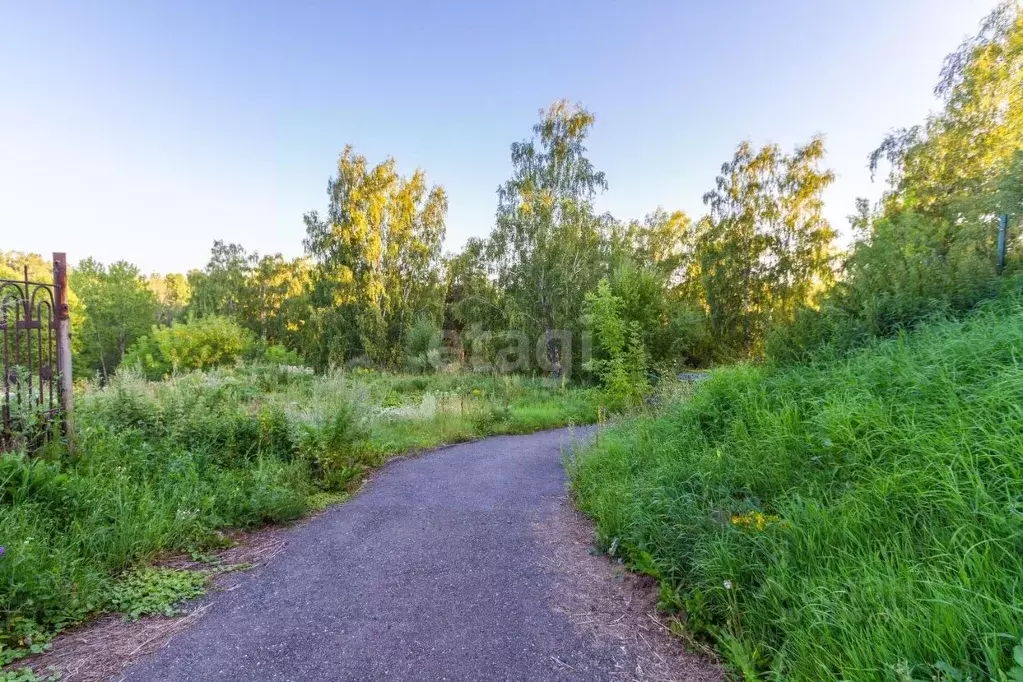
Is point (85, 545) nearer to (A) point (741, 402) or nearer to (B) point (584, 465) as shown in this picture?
(B) point (584, 465)

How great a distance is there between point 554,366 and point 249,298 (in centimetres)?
→ 2538

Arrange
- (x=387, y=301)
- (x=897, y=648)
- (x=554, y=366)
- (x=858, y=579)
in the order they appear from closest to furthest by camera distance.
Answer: (x=897, y=648), (x=858, y=579), (x=554, y=366), (x=387, y=301)

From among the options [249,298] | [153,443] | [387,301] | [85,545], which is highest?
[249,298]

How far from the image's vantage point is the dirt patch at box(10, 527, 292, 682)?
2.22 m

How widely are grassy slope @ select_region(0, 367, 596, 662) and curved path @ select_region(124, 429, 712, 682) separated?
2.31ft

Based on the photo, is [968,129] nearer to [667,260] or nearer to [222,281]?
[667,260]

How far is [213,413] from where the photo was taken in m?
5.36

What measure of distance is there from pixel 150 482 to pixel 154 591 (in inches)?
54.6

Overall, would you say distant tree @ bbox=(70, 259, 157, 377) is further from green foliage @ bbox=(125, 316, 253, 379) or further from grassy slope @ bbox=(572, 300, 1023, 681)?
grassy slope @ bbox=(572, 300, 1023, 681)

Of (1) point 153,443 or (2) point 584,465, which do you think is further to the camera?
(2) point 584,465

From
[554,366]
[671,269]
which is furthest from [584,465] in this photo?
[671,269]

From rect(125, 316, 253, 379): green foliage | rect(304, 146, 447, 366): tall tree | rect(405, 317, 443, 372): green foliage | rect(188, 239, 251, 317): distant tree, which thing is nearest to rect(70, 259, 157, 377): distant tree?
rect(188, 239, 251, 317): distant tree

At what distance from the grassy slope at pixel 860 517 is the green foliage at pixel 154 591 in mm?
3077

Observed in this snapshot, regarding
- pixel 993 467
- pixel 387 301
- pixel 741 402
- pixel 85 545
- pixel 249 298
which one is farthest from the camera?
pixel 249 298
